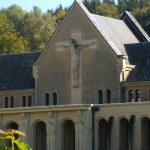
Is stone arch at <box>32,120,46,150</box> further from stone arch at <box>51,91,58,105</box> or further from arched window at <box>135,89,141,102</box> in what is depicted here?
arched window at <box>135,89,141,102</box>

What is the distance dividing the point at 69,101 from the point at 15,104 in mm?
7372

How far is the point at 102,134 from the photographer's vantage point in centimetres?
5862

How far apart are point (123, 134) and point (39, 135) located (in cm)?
853

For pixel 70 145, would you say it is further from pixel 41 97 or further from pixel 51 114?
pixel 41 97

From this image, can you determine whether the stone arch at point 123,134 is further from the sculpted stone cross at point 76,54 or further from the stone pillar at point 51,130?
the sculpted stone cross at point 76,54

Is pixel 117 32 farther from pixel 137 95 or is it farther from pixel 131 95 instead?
pixel 137 95

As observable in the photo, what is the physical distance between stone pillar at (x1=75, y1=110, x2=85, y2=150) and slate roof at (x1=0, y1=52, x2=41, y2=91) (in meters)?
11.4

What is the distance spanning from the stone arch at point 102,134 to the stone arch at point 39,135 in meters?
5.76

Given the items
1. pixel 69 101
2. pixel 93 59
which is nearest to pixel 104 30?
pixel 93 59

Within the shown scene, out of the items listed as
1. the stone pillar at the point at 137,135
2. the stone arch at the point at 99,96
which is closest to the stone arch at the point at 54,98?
the stone arch at the point at 99,96

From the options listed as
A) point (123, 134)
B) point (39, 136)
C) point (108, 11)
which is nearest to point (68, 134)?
point (39, 136)

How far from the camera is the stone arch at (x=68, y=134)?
196 ft

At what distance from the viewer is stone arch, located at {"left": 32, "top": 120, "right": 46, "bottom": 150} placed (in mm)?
61281

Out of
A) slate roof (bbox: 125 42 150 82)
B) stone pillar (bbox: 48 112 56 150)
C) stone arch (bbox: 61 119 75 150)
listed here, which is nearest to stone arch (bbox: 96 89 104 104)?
slate roof (bbox: 125 42 150 82)
